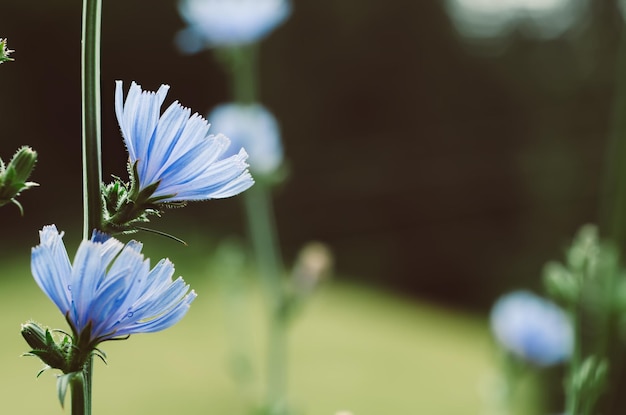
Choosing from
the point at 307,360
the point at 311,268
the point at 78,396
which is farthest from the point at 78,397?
the point at 307,360

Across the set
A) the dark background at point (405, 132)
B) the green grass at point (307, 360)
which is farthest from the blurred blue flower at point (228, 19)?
the dark background at point (405, 132)

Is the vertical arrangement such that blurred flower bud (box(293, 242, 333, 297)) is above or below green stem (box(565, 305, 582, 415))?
above

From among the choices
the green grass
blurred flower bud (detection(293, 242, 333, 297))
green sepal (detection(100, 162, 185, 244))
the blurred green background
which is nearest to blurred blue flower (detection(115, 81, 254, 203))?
green sepal (detection(100, 162, 185, 244))

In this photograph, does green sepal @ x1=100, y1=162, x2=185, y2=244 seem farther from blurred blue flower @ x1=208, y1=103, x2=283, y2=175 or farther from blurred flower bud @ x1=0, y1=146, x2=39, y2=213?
blurred blue flower @ x1=208, y1=103, x2=283, y2=175

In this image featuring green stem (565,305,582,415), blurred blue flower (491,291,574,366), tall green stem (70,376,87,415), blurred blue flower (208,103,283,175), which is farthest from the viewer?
blurred blue flower (208,103,283,175)

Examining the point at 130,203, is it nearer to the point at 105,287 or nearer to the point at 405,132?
the point at 105,287

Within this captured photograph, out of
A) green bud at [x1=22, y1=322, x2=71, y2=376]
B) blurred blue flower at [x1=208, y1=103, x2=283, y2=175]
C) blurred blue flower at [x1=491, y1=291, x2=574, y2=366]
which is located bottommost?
green bud at [x1=22, y1=322, x2=71, y2=376]

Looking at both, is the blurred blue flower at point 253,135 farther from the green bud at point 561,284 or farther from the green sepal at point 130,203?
the green sepal at point 130,203
